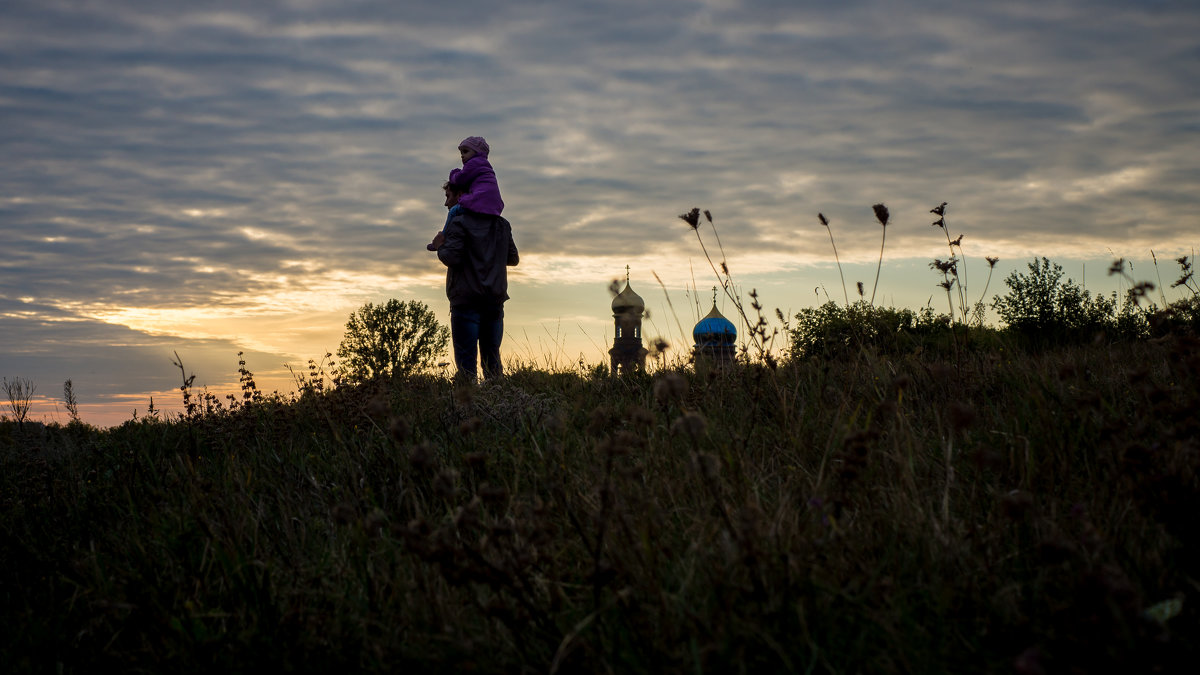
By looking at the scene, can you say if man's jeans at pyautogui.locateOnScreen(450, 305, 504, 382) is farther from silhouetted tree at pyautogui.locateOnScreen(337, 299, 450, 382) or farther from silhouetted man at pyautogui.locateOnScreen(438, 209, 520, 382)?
silhouetted tree at pyautogui.locateOnScreen(337, 299, 450, 382)

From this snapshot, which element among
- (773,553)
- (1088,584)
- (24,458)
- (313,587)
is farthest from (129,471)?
(1088,584)

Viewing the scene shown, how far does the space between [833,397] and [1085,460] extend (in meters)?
1.80

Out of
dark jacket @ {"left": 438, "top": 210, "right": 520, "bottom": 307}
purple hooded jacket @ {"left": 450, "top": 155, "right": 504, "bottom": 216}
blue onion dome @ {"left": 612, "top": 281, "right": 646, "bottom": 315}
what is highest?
blue onion dome @ {"left": 612, "top": 281, "right": 646, "bottom": 315}

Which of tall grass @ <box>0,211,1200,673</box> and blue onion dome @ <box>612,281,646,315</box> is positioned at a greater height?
blue onion dome @ <box>612,281,646,315</box>

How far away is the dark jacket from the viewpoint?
31.3 feet

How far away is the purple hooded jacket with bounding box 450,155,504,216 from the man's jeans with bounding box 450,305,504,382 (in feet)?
4.25

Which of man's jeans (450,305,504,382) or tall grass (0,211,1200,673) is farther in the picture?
man's jeans (450,305,504,382)

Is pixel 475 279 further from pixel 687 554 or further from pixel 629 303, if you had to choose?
pixel 629 303

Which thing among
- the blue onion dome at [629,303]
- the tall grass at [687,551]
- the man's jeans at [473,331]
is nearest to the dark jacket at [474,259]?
the man's jeans at [473,331]

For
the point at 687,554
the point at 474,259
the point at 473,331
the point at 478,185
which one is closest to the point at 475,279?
the point at 474,259

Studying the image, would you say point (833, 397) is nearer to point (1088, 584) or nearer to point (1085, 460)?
point (1085, 460)

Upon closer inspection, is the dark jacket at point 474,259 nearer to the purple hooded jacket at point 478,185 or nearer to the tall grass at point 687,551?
→ the purple hooded jacket at point 478,185

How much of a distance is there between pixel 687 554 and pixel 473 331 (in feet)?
25.1

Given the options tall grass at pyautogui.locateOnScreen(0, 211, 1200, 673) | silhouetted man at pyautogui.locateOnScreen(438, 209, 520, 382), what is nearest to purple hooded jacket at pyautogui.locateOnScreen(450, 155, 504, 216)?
silhouetted man at pyautogui.locateOnScreen(438, 209, 520, 382)
